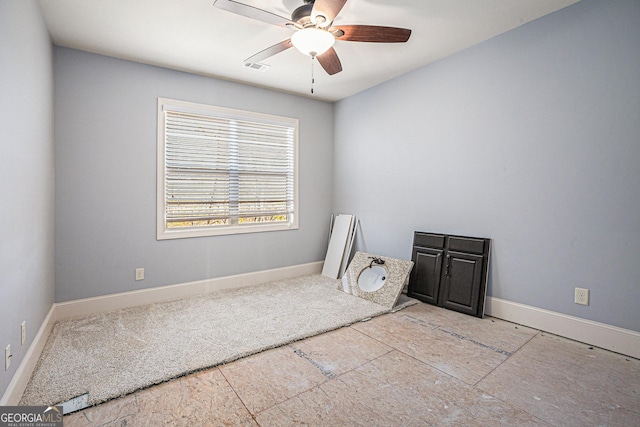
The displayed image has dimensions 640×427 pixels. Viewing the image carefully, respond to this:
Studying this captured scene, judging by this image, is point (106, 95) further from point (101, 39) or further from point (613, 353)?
point (613, 353)

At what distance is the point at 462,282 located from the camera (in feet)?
10.1

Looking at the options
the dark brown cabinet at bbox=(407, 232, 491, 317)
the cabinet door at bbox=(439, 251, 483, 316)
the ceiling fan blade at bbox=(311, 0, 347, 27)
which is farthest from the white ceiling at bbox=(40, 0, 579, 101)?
the cabinet door at bbox=(439, 251, 483, 316)

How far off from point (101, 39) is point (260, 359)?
3.08m

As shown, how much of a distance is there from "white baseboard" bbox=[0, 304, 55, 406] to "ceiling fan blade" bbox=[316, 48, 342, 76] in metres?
2.85

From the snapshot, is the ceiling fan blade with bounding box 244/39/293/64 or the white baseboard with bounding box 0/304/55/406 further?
the ceiling fan blade with bounding box 244/39/293/64

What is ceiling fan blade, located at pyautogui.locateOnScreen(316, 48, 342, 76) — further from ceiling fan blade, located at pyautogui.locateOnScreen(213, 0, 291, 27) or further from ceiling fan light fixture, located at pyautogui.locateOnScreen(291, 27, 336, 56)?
ceiling fan blade, located at pyautogui.locateOnScreen(213, 0, 291, 27)

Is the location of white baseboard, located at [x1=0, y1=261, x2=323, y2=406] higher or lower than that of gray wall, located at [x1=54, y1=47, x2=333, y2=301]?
lower

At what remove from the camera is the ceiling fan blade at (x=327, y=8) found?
181 cm

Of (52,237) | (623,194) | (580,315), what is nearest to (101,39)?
(52,237)

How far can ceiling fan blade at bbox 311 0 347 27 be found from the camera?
1812 millimetres

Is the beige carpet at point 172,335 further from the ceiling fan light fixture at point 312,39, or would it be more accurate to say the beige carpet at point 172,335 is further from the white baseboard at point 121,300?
the ceiling fan light fixture at point 312,39

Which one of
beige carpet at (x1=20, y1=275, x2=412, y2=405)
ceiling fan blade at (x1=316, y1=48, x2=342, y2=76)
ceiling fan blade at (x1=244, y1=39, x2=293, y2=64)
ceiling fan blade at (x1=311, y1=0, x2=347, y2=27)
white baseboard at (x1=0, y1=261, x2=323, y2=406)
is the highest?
ceiling fan blade at (x1=244, y1=39, x2=293, y2=64)

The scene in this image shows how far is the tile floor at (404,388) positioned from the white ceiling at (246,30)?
8.49ft

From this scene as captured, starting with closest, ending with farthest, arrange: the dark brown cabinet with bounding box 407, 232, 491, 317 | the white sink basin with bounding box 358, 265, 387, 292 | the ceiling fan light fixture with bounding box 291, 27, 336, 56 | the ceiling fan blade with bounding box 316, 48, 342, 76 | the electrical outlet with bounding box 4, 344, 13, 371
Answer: the electrical outlet with bounding box 4, 344, 13, 371 → the ceiling fan light fixture with bounding box 291, 27, 336, 56 → the ceiling fan blade with bounding box 316, 48, 342, 76 → the dark brown cabinet with bounding box 407, 232, 491, 317 → the white sink basin with bounding box 358, 265, 387, 292
